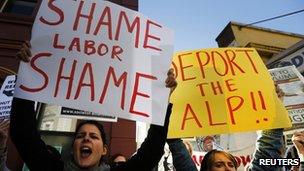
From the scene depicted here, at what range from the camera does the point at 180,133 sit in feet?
10.2

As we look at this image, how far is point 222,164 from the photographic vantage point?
2.78 meters

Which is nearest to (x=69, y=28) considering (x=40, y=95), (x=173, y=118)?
(x=40, y=95)

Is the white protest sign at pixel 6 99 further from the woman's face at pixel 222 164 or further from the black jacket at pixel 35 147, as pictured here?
the woman's face at pixel 222 164

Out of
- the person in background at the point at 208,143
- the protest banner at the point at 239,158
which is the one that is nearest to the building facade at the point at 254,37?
the person in background at the point at 208,143

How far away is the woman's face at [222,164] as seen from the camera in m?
2.77

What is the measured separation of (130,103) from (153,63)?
396 mm

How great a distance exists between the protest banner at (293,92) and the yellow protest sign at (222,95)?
2.43ft

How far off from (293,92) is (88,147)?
2544 millimetres

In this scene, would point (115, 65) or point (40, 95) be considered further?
point (115, 65)

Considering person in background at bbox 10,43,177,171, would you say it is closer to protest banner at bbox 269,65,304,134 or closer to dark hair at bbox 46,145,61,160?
dark hair at bbox 46,145,61,160

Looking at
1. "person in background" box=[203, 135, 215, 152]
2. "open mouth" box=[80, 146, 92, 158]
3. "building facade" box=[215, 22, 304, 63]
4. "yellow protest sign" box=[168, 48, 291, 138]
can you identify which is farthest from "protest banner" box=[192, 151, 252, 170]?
"building facade" box=[215, 22, 304, 63]

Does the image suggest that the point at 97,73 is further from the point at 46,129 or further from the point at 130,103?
the point at 46,129

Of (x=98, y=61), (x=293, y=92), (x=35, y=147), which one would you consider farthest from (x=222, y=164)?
(x=293, y=92)

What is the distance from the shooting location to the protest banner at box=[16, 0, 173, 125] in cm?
257
